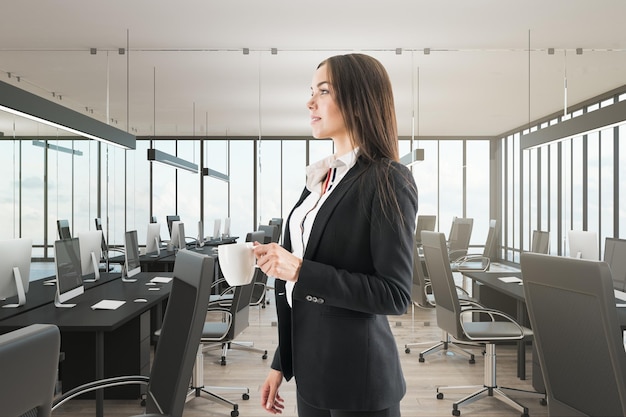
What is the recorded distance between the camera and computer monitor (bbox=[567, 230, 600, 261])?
4.46m

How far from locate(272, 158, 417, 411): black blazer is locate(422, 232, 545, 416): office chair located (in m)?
2.60

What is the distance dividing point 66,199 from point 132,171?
4103 mm

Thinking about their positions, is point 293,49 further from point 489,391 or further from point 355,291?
point 355,291

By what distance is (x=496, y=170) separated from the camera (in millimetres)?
14055

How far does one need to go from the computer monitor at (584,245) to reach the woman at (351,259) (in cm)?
382

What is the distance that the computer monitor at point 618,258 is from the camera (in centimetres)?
418

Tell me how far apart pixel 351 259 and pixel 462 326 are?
2764 mm

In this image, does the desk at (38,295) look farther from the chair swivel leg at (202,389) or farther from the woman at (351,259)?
the woman at (351,259)

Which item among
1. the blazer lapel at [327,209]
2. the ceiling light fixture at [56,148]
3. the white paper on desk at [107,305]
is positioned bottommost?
the white paper on desk at [107,305]

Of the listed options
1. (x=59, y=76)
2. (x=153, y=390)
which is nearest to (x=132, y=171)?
(x=59, y=76)

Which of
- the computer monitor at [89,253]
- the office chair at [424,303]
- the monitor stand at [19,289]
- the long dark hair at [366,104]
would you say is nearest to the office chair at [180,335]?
the long dark hair at [366,104]

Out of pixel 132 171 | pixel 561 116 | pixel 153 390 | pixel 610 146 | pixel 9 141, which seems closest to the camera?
pixel 153 390

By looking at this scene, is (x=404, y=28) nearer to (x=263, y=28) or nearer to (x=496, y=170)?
(x=263, y=28)

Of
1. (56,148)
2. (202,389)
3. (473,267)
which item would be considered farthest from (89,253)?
(473,267)
